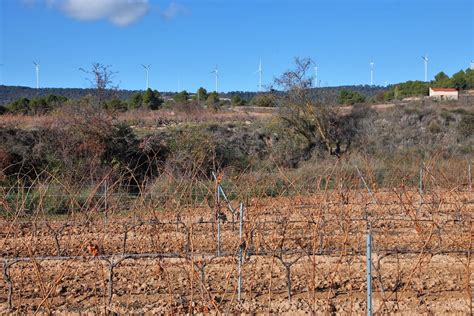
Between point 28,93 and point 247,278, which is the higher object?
point 28,93

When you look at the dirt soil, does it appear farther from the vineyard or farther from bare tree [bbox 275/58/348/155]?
bare tree [bbox 275/58/348/155]

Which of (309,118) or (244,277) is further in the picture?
(309,118)

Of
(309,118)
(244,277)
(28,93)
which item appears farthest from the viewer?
(28,93)

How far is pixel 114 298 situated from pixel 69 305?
381 mm

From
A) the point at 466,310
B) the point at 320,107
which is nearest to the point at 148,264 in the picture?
the point at 466,310

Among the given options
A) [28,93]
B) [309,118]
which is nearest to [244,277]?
[309,118]

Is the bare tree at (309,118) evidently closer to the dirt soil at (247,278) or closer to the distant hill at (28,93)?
the dirt soil at (247,278)

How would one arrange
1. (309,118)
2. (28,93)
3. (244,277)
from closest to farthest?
1. (244,277)
2. (309,118)
3. (28,93)

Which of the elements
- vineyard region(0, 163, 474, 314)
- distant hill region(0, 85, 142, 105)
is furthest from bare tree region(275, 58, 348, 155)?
distant hill region(0, 85, 142, 105)

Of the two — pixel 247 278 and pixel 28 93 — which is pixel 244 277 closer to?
pixel 247 278

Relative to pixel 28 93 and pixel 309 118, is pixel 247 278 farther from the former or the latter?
pixel 28 93

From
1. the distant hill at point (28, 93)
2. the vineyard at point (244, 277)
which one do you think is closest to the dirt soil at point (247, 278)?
the vineyard at point (244, 277)

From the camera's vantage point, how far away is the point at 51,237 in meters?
8.24

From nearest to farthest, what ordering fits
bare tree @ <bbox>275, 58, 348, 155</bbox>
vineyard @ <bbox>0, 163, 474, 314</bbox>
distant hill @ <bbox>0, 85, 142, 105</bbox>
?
vineyard @ <bbox>0, 163, 474, 314</bbox> → bare tree @ <bbox>275, 58, 348, 155</bbox> → distant hill @ <bbox>0, 85, 142, 105</bbox>
